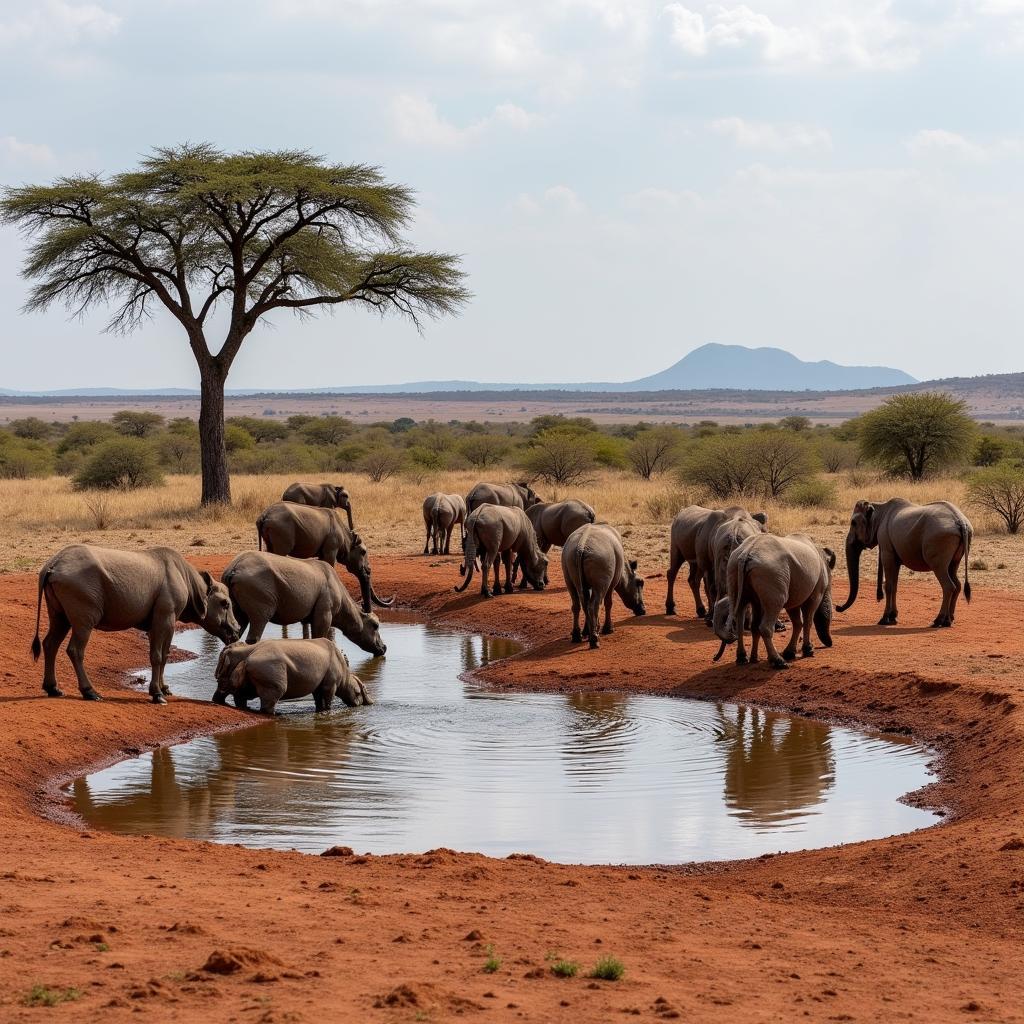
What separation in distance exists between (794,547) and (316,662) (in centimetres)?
448

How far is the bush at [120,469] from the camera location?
42.1 metres

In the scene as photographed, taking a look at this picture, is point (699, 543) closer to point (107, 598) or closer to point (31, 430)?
point (107, 598)

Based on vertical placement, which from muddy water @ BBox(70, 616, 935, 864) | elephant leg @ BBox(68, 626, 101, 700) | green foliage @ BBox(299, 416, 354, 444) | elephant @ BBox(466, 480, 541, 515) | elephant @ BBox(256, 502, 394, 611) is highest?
green foliage @ BBox(299, 416, 354, 444)

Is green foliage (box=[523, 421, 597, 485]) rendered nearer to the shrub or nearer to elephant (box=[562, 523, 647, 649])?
the shrub

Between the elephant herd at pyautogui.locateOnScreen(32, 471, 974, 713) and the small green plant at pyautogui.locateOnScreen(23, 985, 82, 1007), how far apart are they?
651 centimetres

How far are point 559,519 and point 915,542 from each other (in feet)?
17.6

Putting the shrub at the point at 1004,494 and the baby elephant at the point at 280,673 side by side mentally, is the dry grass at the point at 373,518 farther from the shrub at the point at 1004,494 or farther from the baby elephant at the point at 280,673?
the baby elephant at the point at 280,673

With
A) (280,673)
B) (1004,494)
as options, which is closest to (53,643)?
(280,673)

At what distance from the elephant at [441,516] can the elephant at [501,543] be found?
12.7ft

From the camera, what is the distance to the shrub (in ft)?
87.9

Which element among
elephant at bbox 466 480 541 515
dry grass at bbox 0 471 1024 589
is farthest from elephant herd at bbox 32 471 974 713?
dry grass at bbox 0 471 1024 589

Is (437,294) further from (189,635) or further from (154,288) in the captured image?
(189,635)

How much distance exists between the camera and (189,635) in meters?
17.9

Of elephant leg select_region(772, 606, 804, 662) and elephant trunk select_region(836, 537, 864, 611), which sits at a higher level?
elephant trunk select_region(836, 537, 864, 611)
